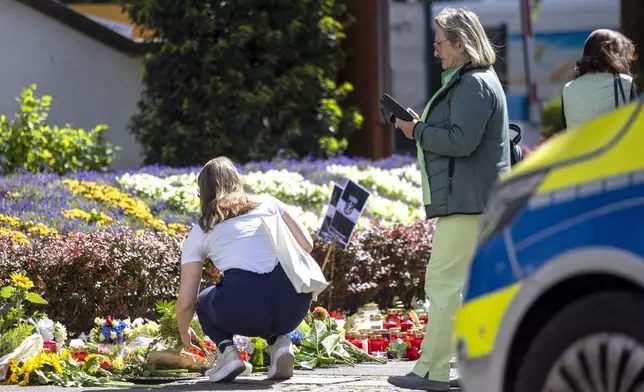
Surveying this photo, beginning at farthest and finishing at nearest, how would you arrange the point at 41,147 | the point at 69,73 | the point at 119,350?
the point at 69,73, the point at 41,147, the point at 119,350

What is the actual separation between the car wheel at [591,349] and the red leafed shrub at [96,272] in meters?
5.53

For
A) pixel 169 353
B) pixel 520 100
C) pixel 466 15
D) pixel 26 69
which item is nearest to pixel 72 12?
pixel 26 69

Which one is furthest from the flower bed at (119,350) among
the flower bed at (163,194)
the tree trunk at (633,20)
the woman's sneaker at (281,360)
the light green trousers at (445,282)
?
the tree trunk at (633,20)

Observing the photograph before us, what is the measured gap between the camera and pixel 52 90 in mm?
16656

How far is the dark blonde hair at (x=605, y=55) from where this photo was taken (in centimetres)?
719

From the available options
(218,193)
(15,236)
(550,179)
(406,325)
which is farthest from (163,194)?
(550,179)

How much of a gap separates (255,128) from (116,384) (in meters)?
8.39

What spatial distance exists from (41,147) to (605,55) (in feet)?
27.1

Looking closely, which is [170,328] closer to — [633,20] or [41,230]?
[41,230]

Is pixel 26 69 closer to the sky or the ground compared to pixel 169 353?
closer to the sky

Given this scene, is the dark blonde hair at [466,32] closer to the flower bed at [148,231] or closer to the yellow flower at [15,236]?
the flower bed at [148,231]

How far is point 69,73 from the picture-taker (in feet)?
55.5

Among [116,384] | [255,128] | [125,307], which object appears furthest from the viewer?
[255,128]

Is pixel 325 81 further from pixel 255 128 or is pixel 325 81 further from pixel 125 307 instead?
pixel 125 307
